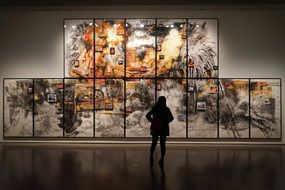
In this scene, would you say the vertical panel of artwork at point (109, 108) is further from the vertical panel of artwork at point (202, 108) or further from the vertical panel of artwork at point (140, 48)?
the vertical panel of artwork at point (202, 108)

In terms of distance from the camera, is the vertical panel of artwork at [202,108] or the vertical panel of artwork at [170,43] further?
the vertical panel of artwork at [170,43]

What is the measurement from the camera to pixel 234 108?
15477 millimetres

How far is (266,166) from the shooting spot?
1065 centimetres

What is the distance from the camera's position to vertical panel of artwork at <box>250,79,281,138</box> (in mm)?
15398

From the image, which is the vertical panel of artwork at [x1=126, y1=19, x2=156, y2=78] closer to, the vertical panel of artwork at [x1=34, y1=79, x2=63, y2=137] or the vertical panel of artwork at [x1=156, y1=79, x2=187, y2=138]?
the vertical panel of artwork at [x1=156, y1=79, x2=187, y2=138]

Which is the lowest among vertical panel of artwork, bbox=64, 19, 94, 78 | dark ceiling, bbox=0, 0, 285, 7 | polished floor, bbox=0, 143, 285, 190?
polished floor, bbox=0, 143, 285, 190

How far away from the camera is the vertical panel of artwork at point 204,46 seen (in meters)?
15.5

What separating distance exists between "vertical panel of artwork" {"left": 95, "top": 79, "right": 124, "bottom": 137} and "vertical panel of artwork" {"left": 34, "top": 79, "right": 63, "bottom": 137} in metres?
1.40

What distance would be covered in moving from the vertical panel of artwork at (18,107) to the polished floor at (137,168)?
1051 millimetres

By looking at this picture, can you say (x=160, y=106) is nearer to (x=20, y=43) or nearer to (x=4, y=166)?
(x=4, y=166)

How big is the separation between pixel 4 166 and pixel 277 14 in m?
11.0

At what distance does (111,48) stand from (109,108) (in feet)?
7.40

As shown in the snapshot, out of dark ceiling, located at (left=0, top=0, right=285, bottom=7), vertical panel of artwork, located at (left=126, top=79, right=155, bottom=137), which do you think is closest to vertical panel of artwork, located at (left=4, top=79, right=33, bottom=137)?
dark ceiling, located at (left=0, top=0, right=285, bottom=7)

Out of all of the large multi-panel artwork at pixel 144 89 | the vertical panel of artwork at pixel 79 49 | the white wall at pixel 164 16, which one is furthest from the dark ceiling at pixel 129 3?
the vertical panel of artwork at pixel 79 49
